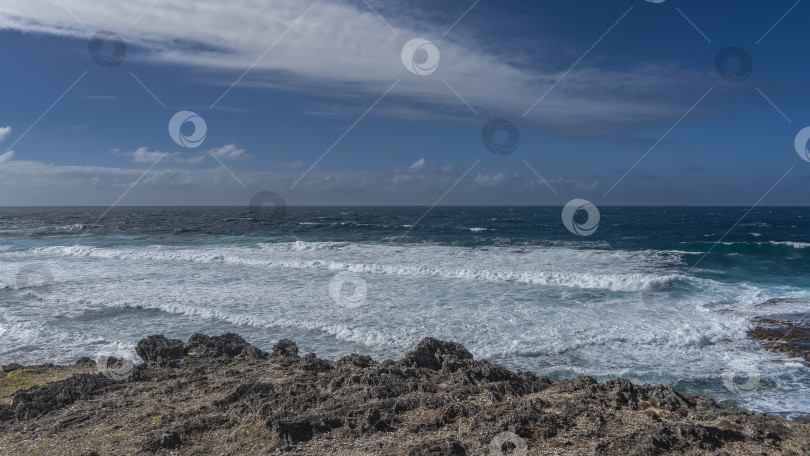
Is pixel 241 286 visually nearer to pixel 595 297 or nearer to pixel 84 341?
pixel 84 341

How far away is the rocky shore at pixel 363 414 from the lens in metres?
5.43

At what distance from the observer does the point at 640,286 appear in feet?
60.5

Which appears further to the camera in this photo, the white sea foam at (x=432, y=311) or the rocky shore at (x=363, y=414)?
the white sea foam at (x=432, y=311)

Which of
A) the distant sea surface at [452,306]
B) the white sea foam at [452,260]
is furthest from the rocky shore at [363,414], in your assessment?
the white sea foam at [452,260]

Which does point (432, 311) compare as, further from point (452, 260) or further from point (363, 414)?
point (452, 260)

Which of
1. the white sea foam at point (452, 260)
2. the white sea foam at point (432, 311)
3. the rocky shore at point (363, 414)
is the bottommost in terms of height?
the rocky shore at point (363, 414)

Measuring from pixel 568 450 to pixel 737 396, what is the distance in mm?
4635

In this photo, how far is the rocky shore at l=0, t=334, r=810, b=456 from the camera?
5.43 meters

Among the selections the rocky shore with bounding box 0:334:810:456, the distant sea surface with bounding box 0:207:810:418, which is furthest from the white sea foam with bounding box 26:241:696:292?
the rocky shore with bounding box 0:334:810:456

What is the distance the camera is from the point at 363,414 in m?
6.16

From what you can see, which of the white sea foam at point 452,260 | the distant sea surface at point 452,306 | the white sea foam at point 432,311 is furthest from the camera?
the white sea foam at point 452,260

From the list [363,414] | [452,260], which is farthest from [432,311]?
[452,260]

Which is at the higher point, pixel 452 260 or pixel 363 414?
pixel 452 260

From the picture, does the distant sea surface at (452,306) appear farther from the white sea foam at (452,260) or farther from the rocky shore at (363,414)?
the rocky shore at (363,414)
